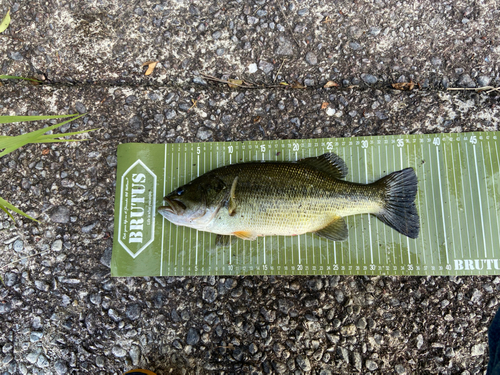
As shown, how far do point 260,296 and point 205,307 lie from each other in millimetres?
648

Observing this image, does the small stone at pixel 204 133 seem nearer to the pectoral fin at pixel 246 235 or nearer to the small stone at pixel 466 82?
the pectoral fin at pixel 246 235

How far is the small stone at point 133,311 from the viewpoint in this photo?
11.3ft

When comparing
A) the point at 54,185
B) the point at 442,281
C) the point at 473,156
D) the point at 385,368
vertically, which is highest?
the point at 473,156

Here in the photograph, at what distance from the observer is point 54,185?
3.69 metres

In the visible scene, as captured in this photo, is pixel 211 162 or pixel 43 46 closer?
pixel 211 162

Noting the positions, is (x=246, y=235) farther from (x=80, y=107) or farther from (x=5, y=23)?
(x=5, y=23)

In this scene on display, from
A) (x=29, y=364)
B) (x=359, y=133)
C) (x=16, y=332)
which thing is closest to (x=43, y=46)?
(x=16, y=332)

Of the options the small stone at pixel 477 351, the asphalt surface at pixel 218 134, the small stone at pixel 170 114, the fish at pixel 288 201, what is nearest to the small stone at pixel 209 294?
the asphalt surface at pixel 218 134

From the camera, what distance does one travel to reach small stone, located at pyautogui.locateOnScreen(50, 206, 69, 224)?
3.63 metres

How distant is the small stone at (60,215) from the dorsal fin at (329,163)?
2894mm

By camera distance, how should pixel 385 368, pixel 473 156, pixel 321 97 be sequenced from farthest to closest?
pixel 321 97 < pixel 473 156 < pixel 385 368

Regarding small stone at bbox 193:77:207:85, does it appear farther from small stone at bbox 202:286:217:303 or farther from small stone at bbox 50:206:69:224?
small stone at bbox 202:286:217:303

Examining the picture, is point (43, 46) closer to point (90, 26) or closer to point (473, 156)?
point (90, 26)

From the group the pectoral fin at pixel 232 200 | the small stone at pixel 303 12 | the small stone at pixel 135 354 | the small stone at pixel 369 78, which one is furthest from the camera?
the small stone at pixel 303 12
